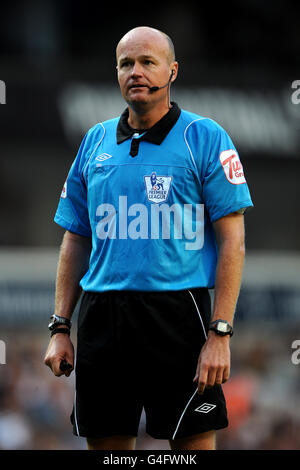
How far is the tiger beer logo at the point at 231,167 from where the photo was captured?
2.83 metres

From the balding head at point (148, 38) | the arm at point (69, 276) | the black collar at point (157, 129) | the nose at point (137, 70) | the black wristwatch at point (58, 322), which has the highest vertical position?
the balding head at point (148, 38)

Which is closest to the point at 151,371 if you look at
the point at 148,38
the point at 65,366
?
the point at 65,366

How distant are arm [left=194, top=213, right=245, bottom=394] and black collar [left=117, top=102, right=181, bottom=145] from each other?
1.20ft

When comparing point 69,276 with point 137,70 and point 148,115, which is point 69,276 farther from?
point 137,70

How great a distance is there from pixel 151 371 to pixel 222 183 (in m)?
0.68

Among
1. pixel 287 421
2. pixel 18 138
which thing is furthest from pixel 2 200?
pixel 287 421

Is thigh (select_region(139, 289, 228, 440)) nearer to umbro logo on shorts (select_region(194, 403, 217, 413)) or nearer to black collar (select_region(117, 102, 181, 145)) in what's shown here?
umbro logo on shorts (select_region(194, 403, 217, 413))

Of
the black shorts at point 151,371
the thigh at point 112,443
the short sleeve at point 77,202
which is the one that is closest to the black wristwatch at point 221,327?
the black shorts at point 151,371

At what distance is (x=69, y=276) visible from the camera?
9.98 feet

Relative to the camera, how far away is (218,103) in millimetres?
11164

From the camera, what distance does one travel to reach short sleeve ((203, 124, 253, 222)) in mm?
2803

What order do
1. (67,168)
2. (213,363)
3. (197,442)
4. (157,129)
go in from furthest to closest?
(67,168) → (157,129) → (197,442) → (213,363)

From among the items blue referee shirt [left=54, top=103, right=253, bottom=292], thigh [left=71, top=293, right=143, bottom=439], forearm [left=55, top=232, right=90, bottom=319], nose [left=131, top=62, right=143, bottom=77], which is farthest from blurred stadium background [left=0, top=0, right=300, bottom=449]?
nose [left=131, top=62, right=143, bottom=77]

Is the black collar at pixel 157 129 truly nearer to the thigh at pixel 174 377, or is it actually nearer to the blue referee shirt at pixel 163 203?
the blue referee shirt at pixel 163 203
